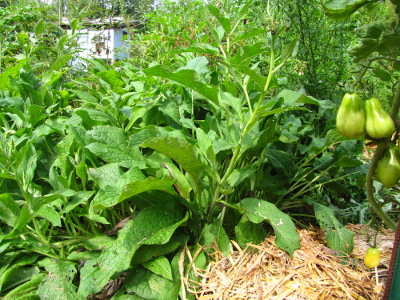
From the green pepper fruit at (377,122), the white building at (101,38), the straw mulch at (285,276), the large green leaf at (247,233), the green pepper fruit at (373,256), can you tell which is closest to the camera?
the green pepper fruit at (377,122)

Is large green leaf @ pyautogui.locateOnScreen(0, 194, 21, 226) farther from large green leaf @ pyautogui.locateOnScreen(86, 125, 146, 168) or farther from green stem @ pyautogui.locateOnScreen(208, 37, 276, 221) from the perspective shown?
green stem @ pyautogui.locateOnScreen(208, 37, 276, 221)

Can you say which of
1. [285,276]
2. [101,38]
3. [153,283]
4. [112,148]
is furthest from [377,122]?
[101,38]

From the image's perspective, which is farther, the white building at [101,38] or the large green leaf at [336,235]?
the white building at [101,38]

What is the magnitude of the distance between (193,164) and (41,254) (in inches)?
30.5

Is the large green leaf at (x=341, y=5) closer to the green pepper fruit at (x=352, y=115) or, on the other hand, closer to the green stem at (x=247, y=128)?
the green pepper fruit at (x=352, y=115)

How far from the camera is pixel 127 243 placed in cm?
128

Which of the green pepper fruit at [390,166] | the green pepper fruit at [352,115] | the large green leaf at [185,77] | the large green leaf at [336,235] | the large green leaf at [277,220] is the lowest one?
the large green leaf at [336,235]

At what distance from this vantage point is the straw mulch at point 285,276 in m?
1.19

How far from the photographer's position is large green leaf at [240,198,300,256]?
1.29 metres

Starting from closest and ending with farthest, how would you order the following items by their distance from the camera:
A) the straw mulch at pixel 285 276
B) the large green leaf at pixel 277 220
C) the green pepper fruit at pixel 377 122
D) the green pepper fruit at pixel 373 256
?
1. the green pepper fruit at pixel 377 122
2. the green pepper fruit at pixel 373 256
3. the straw mulch at pixel 285 276
4. the large green leaf at pixel 277 220

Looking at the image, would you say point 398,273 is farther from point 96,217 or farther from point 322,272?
point 96,217

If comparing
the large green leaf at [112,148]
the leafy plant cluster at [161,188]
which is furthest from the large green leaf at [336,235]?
the large green leaf at [112,148]

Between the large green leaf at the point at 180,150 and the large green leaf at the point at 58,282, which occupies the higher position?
the large green leaf at the point at 180,150

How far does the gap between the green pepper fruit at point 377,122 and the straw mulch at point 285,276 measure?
0.63 m
